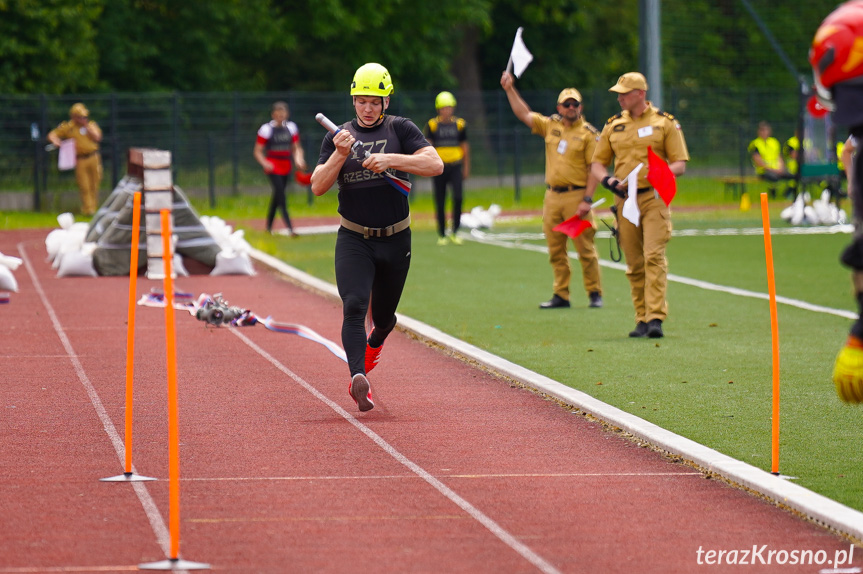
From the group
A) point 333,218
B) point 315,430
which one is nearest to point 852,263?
point 315,430

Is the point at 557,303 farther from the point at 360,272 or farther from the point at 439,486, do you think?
the point at 439,486

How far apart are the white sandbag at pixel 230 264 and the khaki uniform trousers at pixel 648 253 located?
23.1 ft

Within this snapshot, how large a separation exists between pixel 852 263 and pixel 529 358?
6.12 meters

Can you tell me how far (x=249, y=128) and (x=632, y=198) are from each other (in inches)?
996

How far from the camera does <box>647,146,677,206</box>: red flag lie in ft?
37.9

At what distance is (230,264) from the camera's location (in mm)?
18078

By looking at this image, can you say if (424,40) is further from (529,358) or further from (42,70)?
(529,358)

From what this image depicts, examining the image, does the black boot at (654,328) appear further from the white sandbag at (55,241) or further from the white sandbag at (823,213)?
the white sandbag at (823,213)

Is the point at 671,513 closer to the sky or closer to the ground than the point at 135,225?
closer to the ground

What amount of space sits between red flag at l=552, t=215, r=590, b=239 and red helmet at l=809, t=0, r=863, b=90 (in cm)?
889

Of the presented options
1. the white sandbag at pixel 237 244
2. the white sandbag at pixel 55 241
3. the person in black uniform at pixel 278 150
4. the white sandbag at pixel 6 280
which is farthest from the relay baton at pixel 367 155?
the person in black uniform at pixel 278 150

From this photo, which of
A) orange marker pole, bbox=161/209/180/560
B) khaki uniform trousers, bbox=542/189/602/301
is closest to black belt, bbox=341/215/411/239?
orange marker pole, bbox=161/209/180/560

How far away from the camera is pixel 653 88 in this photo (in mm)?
24516

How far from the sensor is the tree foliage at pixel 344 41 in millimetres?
40938
